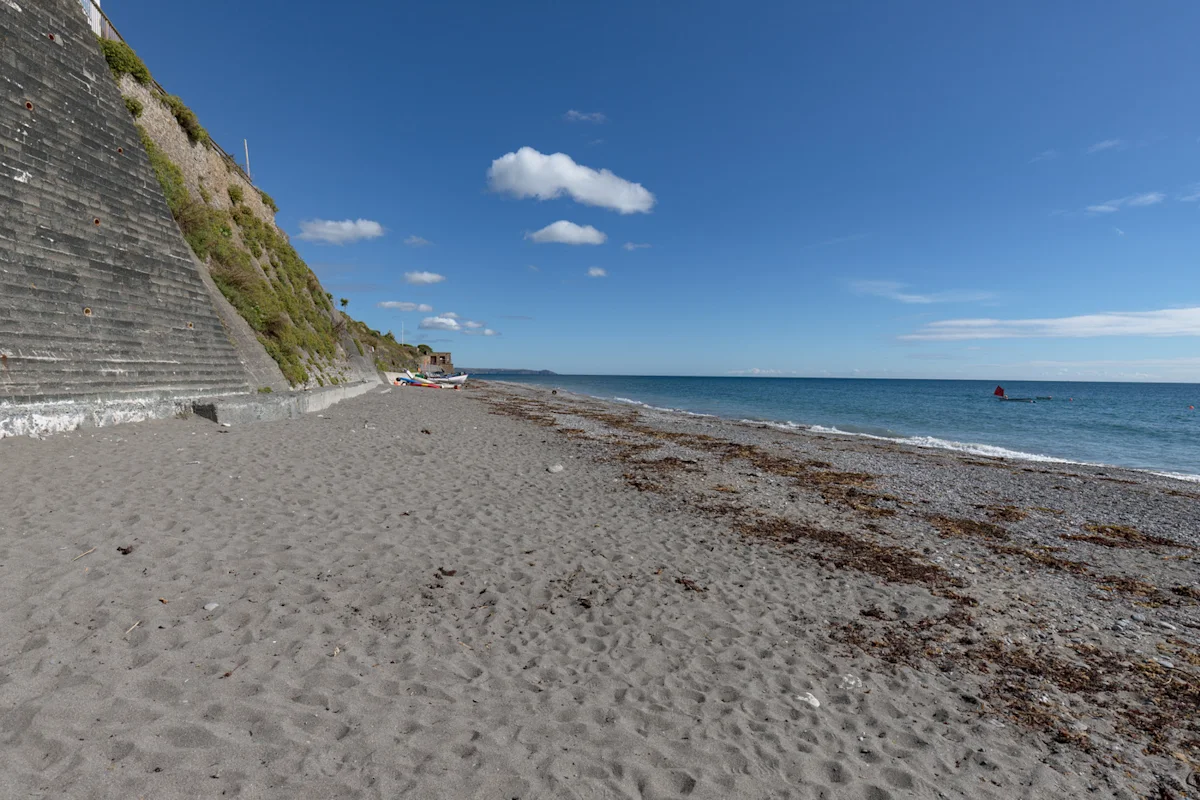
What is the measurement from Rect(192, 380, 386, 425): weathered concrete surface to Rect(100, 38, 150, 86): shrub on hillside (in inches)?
414

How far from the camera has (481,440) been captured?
15.4 metres

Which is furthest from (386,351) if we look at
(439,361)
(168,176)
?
(168,176)

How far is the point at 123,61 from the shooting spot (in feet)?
51.6

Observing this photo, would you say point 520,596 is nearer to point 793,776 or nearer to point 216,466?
point 793,776

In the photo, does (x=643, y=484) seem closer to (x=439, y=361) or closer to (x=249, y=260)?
(x=249, y=260)

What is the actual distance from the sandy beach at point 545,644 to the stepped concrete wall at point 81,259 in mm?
2226

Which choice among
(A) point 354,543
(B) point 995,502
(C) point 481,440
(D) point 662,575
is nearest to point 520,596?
(D) point 662,575

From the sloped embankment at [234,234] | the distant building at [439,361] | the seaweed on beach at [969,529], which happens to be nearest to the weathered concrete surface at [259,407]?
the sloped embankment at [234,234]

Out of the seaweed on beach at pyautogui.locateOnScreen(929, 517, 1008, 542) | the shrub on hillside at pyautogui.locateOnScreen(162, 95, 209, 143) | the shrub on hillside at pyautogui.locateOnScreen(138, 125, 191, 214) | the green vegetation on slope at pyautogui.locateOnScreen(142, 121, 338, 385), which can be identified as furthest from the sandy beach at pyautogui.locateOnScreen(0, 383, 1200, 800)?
the shrub on hillside at pyautogui.locateOnScreen(162, 95, 209, 143)

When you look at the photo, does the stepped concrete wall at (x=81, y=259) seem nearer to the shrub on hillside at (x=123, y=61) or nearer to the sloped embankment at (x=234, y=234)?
the shrub on hillside at (x=123, y=61)

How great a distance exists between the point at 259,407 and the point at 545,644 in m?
13.0

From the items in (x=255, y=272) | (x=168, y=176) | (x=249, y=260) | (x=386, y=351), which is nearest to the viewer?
(x=168, y=176)

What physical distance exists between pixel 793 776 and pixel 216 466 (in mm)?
9454

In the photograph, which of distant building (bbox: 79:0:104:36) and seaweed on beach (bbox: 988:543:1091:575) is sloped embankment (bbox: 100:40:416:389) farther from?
seaweed on beach (bbox: 988:543:1091:575)
